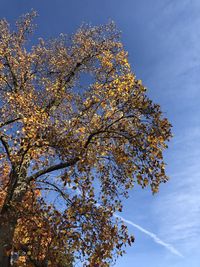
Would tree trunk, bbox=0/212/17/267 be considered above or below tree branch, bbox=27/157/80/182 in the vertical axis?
below

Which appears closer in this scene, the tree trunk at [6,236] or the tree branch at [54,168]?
the tree trunk at [6,236]

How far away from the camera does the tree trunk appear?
18.7 metres

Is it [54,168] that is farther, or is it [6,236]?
[54,168]

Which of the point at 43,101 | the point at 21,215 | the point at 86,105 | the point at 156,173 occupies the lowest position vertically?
the point at 21,215

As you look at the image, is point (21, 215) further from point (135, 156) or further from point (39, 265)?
point (135, 156)

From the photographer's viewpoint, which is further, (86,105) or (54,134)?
(86,105)

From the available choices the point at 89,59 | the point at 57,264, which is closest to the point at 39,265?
the point at 57,264

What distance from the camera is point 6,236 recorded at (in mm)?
19250

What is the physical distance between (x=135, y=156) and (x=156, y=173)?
1.28 metres

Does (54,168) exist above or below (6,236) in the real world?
above

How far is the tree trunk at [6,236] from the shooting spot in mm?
18734

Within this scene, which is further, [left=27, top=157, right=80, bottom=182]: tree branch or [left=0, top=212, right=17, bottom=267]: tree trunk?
[left=27, top=157, right=80, bottom=182]: tree branch

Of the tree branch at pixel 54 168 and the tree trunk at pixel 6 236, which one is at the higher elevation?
the tree branch at pixel 54 168

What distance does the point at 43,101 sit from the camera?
1038 inches
